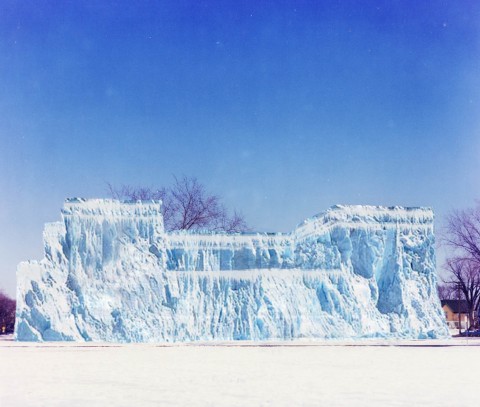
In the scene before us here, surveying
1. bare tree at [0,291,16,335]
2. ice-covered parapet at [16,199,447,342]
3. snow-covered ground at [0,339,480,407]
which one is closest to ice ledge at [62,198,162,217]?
ice-covered parapet at [16,199,447,342]

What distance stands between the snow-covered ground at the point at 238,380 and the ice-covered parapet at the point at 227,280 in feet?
32.8

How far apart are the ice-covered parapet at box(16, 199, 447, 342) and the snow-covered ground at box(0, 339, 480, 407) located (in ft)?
32.8

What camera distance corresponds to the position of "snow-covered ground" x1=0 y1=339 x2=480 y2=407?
8.88m

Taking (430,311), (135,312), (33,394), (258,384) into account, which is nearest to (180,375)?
(258,384)

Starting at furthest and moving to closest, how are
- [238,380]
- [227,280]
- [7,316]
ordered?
[7,316]
[227,280]
[238,380]

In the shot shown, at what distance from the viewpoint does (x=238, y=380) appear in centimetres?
1133

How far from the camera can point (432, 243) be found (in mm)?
30078

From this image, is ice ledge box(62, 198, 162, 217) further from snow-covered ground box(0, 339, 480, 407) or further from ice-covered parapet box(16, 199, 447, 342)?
snow-covered ground box(0, 339, 480, 407)

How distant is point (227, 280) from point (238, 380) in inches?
689

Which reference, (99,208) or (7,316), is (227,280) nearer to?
(99,208)

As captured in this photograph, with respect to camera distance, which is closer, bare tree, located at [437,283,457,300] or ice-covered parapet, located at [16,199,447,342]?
ice-covered parapet, located at [16,199,447,342]

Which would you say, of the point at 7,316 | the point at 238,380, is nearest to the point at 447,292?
the point at 7,316

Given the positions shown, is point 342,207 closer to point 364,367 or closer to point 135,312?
point 135,312

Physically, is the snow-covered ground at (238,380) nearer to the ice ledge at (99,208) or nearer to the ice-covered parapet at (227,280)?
the ice-covered parapet at (227,280)
